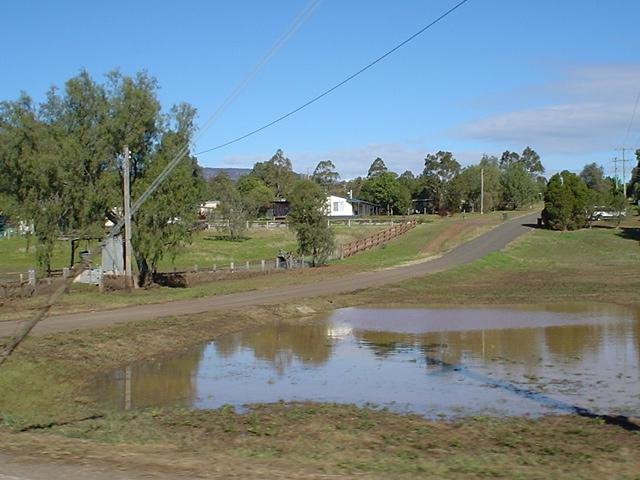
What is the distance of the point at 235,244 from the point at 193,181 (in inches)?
1626

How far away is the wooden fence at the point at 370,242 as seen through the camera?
63281 millimetres

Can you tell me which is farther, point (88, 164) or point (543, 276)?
point (543, 276)

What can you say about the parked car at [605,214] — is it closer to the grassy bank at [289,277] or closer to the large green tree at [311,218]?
the grassy bank at [289,277]

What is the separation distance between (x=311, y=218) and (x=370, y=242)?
18.1 m

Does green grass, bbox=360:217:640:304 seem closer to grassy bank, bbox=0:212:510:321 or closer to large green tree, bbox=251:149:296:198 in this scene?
grassy bank, bbox=0:212:510:321

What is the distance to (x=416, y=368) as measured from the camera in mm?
19234

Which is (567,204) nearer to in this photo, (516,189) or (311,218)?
(311,218)

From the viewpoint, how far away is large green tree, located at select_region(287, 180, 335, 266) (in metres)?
51.7

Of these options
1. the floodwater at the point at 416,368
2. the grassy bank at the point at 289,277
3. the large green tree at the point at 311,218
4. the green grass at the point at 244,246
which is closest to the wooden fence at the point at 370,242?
the grassy bank at the point at 289,277

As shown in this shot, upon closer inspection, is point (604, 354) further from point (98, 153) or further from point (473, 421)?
point (98, 153)

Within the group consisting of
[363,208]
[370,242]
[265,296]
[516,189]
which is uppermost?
[516,189]

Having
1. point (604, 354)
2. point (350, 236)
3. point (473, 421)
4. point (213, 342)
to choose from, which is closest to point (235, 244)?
point (350, 236)

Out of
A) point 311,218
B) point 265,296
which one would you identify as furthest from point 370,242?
point 265,296

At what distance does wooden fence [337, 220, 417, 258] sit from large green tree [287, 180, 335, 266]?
8563 mm
